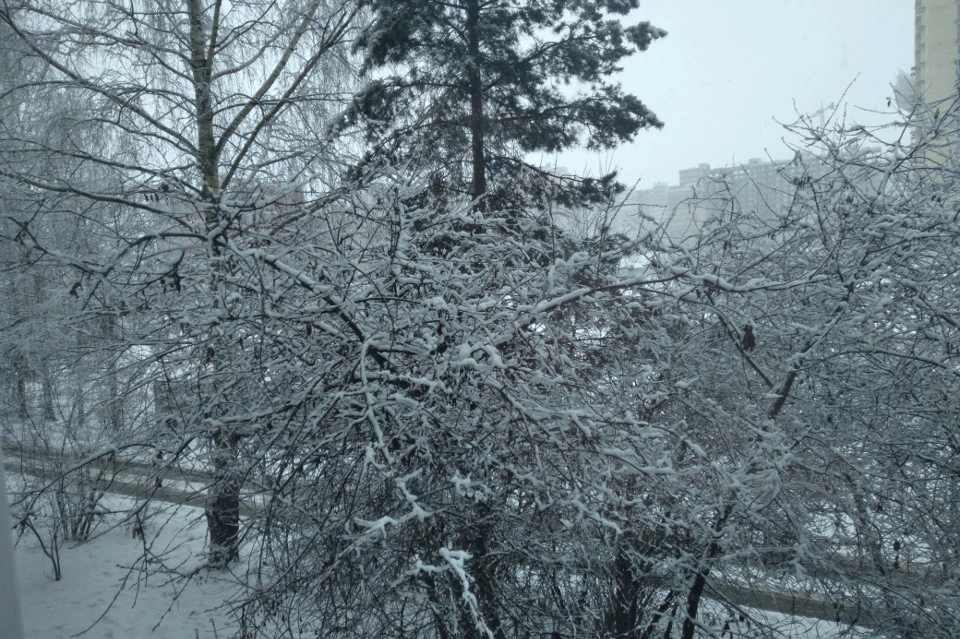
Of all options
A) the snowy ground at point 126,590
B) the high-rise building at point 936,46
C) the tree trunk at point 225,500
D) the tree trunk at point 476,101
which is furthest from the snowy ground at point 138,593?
the tree trunk at point 476,101

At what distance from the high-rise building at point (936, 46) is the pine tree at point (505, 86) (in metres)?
2.65

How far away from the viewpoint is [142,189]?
3.30 meters

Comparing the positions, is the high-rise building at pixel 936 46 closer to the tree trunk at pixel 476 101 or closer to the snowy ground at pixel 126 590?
the tree trunk at pixel 476 101

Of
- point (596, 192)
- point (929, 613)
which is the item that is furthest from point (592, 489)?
point (596, 192)

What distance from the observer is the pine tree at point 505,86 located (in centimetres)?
717

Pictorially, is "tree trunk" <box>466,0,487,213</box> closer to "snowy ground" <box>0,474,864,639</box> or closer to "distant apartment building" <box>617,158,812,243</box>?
"distant apartment building" <box>617,158,812,243</box>

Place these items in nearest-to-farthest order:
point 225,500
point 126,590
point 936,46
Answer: point 225,500 < point 126,590 < point 936,46

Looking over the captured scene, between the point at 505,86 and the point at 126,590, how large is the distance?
631cm

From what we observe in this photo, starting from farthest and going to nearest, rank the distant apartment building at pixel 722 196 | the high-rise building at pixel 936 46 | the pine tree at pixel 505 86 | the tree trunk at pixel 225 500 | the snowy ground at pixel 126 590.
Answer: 1. the pine tree at pixel 505 86
2. the high-rise building at pixel 936 46
3. the distant apartment building at pixel 722 196
4. the snowy ground at pixel 126 590
5. the tree trunk at pixel 225 500

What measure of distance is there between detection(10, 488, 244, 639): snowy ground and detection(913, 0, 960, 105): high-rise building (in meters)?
5.67

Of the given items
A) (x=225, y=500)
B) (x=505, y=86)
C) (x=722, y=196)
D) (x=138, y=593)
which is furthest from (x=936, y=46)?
(x=138, y=593)

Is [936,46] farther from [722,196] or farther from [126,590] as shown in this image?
[126,590]

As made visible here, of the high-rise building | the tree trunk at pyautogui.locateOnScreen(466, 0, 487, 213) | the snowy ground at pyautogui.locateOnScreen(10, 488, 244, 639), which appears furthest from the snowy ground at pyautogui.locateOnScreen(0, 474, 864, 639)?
the tree trunk at pyautogui.locateOnScreen(466, 0, 487, 213)

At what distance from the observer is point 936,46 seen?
5.84 metres
